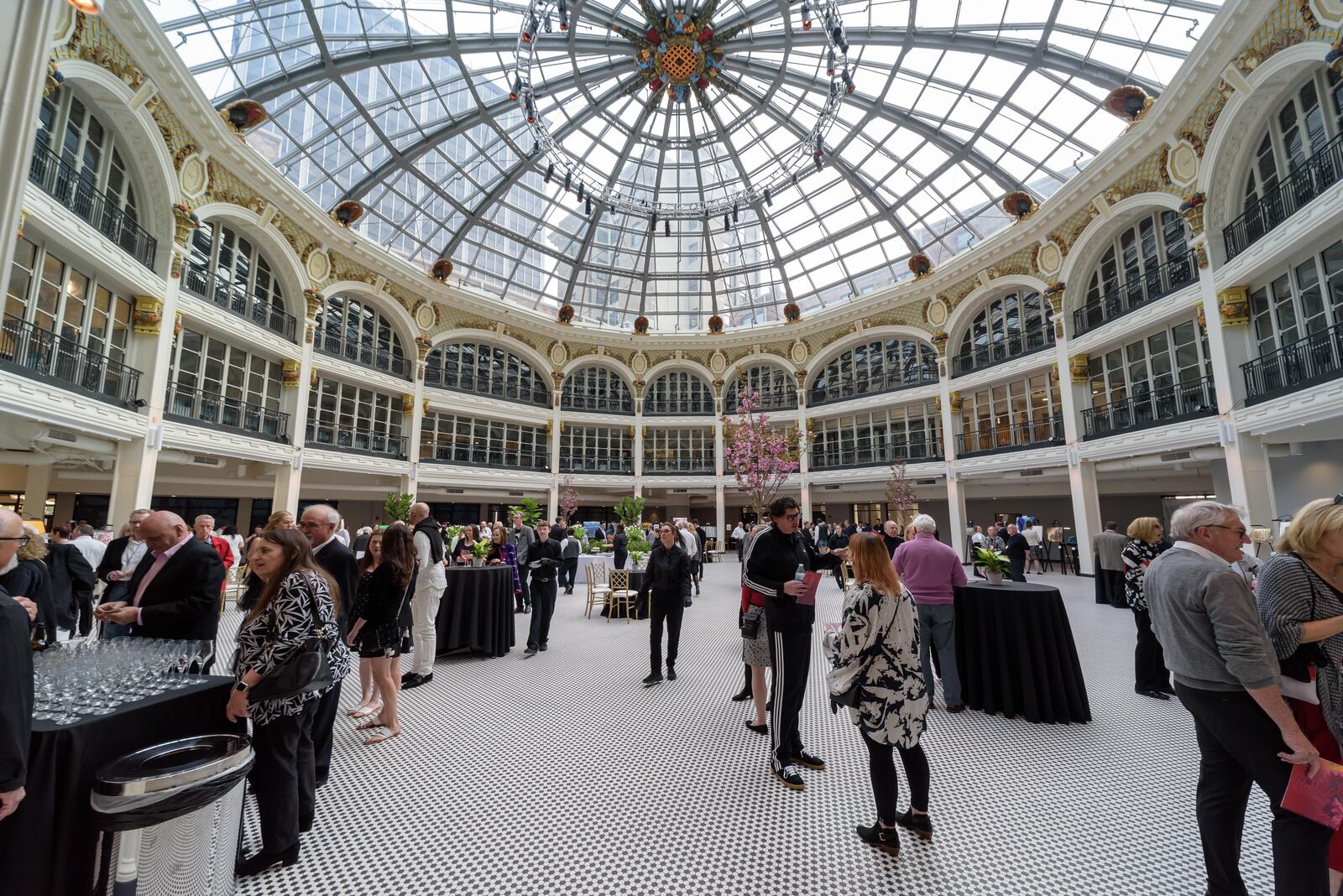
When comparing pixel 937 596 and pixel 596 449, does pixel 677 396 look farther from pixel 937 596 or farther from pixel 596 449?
pixel 937 596

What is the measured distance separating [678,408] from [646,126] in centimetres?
1177

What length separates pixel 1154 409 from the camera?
12891mm

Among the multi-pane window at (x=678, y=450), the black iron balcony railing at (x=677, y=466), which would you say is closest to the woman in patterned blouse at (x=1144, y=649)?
the black iron balcony railing at (x=677, y=466)

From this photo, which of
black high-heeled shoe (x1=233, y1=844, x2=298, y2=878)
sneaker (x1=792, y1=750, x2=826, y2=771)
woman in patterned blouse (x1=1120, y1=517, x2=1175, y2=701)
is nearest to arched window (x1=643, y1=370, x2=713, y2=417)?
woman in patterned blouse (x1=1120, y1=517, x2=1175, y2=701)

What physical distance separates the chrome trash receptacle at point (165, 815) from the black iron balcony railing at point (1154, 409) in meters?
15.5

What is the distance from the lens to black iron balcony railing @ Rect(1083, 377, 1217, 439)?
38.0ft

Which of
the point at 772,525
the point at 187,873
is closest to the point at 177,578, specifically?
the point at 187,873

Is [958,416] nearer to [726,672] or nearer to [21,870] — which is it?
[726,672]

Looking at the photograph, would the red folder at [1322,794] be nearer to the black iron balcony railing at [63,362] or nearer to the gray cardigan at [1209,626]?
the gray cardigan at [1209,626]

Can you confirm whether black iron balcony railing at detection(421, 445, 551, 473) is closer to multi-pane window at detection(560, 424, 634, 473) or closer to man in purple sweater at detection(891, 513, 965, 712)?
multi-pane window at detection(560, 424, 634, 473)

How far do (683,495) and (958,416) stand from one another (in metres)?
13.6

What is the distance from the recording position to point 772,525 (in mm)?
4066

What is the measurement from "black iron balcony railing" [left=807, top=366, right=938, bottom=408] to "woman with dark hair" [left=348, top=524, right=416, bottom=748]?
1978 cm

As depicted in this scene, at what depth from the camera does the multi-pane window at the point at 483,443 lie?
20.9 meters
